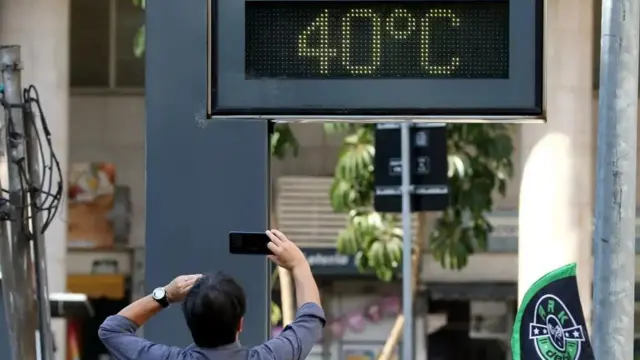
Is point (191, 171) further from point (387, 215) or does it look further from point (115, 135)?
point (115, 135)

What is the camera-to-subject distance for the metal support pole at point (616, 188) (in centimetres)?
546

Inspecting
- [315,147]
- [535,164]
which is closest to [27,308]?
[535,164]

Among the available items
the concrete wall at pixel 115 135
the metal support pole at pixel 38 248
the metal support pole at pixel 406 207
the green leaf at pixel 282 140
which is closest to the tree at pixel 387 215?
the green leaf at pixel 282 140

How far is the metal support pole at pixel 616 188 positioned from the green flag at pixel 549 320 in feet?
1.69

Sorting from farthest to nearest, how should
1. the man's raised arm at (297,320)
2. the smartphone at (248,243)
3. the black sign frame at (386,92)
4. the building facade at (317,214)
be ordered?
the building facade at (317,214), the black sign frame at (386,92), the smartphone at (248,243), the man's raised arm at (297,320)

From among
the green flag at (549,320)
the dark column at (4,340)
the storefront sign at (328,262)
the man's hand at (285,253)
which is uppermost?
the man's hand at (285,253)

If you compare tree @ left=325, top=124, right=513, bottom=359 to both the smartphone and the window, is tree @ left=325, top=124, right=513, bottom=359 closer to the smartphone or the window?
the window

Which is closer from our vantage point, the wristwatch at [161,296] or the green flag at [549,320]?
the wristwatch at [161,296]

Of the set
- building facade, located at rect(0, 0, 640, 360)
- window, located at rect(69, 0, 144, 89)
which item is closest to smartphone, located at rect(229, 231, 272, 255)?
building facade, located at rect(0, 0, 640, 360)

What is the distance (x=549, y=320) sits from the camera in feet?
16.4

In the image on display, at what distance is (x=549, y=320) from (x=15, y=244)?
2.27 metres

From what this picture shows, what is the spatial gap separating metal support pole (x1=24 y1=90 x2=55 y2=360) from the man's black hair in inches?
93.1

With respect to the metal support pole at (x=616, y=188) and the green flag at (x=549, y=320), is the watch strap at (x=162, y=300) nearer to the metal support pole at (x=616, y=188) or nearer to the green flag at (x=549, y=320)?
the green flag at (x=549, y=320)

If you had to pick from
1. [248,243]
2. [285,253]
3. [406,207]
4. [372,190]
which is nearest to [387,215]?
[372,190]
